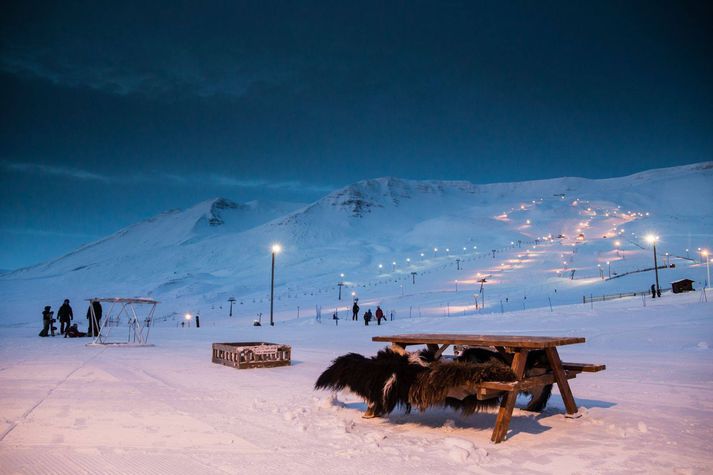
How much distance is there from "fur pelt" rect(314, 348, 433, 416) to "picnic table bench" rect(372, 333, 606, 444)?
333 mm

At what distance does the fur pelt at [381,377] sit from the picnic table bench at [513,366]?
33 cm

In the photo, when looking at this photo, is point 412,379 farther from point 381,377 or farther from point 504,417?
point 504,417

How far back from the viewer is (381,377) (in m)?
6.36

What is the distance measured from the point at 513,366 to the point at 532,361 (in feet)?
2.63

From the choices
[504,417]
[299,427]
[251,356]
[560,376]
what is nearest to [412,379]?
[504,417]

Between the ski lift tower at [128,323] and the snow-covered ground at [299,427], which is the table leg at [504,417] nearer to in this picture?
the snow-covered ground at [299,427]

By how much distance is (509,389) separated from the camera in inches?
Result: 214

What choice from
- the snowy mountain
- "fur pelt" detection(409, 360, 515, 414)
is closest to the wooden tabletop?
"fur pelt" detection(409, 360, 515, 414)

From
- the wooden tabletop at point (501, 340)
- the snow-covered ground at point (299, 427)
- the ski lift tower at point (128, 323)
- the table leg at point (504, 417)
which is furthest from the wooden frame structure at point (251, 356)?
the table leg at point (504, 417)

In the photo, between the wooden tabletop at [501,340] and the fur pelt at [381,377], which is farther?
the fur pelt at [381,377]

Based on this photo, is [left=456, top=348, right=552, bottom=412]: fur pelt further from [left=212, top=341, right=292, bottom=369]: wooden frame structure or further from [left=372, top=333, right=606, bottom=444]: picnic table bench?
[left=212, top=341, right=292, bottom=369]: wooden frame structure

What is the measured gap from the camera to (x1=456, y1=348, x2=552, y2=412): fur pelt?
6.54 metres

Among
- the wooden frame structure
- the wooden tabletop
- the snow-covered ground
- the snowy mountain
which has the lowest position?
the snow-covered ground

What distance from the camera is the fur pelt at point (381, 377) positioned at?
616 centimetres
